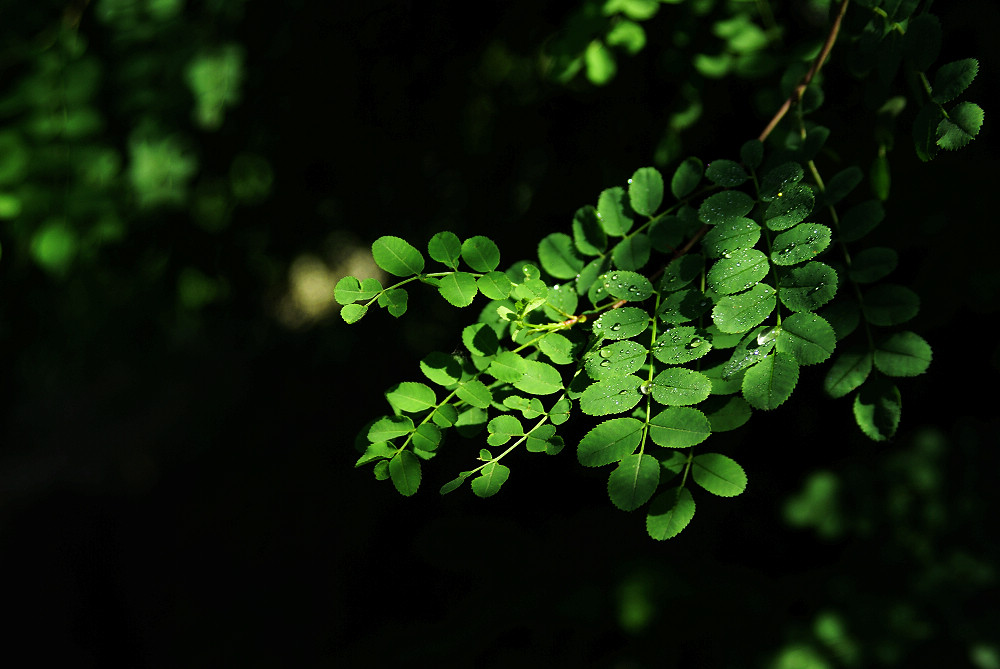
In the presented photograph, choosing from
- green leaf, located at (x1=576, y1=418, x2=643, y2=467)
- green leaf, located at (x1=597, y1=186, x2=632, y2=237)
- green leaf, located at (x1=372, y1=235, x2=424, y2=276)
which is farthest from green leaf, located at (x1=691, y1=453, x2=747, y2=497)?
green leaf, located at (x1=372, y1=235, x2=424, y2=276)

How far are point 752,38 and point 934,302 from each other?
617 millimetres

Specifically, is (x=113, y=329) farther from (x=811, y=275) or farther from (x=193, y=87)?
(x=811, y=275)

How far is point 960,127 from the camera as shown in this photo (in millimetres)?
737

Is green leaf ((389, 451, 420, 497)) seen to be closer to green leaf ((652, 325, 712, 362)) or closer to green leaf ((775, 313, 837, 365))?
green leaf ((652, 325, 712, 362))

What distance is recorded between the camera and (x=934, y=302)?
4.05 ft

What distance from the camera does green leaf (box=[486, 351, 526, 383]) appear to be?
0.76 metres

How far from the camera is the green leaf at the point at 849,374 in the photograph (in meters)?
0.84

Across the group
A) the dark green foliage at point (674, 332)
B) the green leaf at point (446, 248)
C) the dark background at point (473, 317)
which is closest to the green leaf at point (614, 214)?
the dark green foliage at point (674, 332)

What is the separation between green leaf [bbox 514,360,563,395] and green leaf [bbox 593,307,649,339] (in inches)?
3.0

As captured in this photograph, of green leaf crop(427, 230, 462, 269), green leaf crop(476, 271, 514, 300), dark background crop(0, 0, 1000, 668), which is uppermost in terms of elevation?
green leaf crop(427, 230, 462, 269)

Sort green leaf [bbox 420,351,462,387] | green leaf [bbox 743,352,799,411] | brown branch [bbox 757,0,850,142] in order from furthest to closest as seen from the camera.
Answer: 1. brown branch [bbox 757,0,850,142]
2. green leaf [bbox 420,351,462,387]
3. green leaf [bbox 743,352,799,411]

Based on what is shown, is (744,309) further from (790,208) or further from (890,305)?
(890,305)

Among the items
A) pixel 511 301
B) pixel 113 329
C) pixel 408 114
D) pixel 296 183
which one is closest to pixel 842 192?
pixel 511 301

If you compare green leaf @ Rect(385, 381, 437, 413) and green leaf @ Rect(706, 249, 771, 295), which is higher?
green leaf @ Rect(385, 381, 437, 413)
